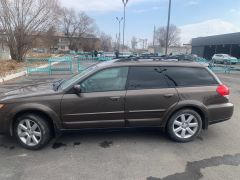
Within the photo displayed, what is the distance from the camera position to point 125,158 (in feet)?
11.4

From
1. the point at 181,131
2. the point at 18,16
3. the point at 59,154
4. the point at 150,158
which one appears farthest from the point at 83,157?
the point at 18,16

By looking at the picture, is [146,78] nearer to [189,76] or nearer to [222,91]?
[189,76]

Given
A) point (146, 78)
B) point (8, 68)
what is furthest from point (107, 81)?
point (8, 68)

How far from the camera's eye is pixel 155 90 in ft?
12.7

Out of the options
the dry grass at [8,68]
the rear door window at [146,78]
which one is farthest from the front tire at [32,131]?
the dry grass at [8,68]

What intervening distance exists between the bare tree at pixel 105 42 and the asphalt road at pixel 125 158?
79473 millimetres

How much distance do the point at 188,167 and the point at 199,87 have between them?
5.06 feet

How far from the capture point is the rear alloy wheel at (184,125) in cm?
400

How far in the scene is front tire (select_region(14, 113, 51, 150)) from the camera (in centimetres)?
368

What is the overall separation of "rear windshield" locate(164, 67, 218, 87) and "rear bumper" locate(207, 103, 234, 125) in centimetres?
46

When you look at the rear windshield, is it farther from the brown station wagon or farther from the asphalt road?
the asphalt road

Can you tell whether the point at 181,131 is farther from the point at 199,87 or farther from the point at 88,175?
the point at 88,175

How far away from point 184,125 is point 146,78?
116 centimetres

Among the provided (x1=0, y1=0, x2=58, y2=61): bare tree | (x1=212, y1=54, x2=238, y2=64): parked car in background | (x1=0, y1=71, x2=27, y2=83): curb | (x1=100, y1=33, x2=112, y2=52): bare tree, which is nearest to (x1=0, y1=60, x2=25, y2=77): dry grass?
(x1=0, y1=71, x2=27, y2=83): curb
